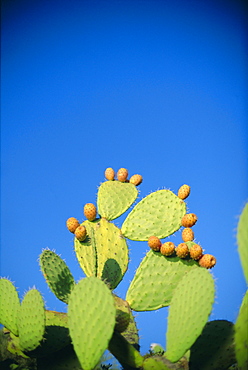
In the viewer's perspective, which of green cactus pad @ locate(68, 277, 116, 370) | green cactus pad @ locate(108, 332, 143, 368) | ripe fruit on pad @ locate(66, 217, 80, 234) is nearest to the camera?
green cactus pad @ locate(68, 277, 116, 370)

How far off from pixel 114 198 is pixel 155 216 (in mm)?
319

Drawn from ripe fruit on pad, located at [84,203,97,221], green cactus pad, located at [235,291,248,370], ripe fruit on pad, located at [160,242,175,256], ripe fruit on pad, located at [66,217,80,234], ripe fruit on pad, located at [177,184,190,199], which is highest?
ripe fruit on pad, located at [177,184,190,199]

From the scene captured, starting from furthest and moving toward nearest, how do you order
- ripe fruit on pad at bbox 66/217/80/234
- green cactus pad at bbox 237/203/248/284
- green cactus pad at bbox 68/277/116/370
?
ripe fruit on pad at bbox 66/217/80/234, green cactus pad at bbox 68/277/116/370, green cactus pad at bbox 237/203/248/284

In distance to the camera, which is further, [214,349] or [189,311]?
[214,349]

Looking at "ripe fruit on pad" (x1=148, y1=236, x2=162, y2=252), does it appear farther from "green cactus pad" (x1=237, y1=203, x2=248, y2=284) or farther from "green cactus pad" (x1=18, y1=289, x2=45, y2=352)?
"green cactus pad" (x1=237, y1=203, x2=248, y2=284)

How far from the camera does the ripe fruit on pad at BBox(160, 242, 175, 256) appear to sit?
2.36 metres

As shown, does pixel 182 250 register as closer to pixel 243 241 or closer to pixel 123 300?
pixel 123 300

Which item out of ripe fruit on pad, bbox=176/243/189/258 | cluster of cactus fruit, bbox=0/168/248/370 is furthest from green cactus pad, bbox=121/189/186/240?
ripe fruit on pad, bbox=176/243/189/258

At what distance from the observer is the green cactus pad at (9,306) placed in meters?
2.24

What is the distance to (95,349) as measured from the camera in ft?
5.67

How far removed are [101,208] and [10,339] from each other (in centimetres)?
94

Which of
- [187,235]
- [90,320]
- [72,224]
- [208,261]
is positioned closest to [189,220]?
[187,235]

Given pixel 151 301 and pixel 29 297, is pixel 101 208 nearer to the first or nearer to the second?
pixel 151 301

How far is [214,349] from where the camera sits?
2021 mm
